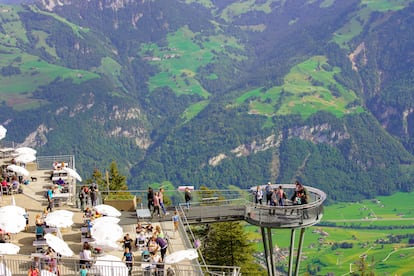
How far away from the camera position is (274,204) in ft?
184

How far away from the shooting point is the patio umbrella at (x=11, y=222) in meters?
45.5

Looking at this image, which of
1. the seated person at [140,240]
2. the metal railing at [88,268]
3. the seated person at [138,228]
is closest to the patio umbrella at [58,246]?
the metal railing at [88,268]

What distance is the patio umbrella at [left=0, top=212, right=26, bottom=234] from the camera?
4547 centimetres

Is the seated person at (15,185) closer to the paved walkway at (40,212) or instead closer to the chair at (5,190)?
the chair at (5,190)

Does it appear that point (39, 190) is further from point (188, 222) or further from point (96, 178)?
point (96, 178)

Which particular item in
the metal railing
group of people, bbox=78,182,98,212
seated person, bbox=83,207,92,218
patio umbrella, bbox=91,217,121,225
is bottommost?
the metal railing

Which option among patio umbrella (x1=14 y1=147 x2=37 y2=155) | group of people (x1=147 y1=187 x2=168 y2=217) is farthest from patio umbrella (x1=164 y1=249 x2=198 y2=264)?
patio umbrella (x1=14 y1=147 x2=37 y2=155)

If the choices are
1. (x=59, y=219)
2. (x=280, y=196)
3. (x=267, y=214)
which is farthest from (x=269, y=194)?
(x=59, y=219)

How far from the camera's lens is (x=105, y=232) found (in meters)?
45.4

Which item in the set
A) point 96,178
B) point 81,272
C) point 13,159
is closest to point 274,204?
point 81,272

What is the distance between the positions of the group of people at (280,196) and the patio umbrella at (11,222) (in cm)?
1933

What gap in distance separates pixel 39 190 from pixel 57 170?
312 centimetres

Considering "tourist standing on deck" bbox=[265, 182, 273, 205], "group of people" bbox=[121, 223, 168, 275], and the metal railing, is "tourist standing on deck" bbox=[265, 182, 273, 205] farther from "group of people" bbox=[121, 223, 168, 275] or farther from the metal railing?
the metal railing

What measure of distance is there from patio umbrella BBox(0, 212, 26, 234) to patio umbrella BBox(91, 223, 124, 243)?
15.5 ft
